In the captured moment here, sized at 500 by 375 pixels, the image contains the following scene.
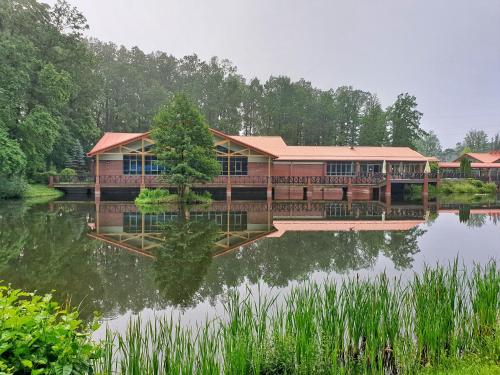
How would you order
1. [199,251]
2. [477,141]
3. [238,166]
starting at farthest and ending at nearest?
[477,141] → [238,166] → [199,251]

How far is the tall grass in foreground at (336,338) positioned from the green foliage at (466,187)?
36.9 metres

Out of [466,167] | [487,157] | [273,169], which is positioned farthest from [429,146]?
[273,169]

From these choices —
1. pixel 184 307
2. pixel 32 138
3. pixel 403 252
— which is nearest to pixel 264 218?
pixel 403 252

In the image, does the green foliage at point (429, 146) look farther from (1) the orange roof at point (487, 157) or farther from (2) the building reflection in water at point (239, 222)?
(2) the building reflection in water at point (239, 222)

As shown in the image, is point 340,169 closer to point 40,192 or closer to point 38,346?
point 40,192

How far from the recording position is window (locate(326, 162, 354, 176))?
37.5 meters

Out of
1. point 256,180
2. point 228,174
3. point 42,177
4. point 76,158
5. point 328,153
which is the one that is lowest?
point 256,180

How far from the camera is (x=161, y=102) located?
52.9 m

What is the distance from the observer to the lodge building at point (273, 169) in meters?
30.6

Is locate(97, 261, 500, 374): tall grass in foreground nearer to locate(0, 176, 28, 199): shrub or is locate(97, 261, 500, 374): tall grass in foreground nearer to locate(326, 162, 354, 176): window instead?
locate(0, 176, 28, 199): shrub

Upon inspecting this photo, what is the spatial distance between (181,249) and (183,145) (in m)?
15.4

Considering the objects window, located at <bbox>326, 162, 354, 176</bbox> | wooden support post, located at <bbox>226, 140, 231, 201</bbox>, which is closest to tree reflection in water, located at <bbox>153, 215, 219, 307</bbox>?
wooden support post, located at <bbox>226, 140, 231, 201</bbox>

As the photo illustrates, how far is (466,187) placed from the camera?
39.7 metres

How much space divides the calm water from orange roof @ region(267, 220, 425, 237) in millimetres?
47
